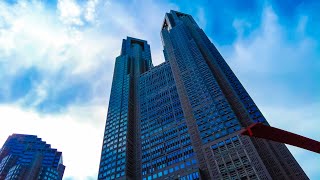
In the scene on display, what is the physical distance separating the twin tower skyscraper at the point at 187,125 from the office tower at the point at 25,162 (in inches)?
3441

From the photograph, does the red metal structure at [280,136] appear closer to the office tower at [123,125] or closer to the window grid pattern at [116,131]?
the office tower at [123,125]

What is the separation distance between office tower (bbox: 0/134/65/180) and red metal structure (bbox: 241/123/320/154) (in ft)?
587

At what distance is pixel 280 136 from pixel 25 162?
19901cm

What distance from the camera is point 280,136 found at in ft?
72.2

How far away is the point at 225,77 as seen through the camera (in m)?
110

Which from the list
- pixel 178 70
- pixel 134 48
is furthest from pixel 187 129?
pixel 134 48

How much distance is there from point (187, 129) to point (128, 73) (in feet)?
236

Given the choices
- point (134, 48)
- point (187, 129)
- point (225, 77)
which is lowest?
point (187, 129)

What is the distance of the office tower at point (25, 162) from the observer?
166 meters

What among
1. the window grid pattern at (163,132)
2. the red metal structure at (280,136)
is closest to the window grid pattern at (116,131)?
the window grid pattern at (163,132)

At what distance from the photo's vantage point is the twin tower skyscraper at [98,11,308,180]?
231 feet

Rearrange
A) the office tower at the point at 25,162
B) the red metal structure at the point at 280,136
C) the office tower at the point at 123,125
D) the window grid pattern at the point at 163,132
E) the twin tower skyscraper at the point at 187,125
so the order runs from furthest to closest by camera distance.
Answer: the office tower at the point at 25,162 < the office tower at the point at 123,125 < the window grid pattern at the point at 163,132 < the twin tower skyscraper at the point at 187,125 < the red metal structure at the point at 280,136

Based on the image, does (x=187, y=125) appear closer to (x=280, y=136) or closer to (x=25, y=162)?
(x=280, y=136)

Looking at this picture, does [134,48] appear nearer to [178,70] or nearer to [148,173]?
[178,70]
